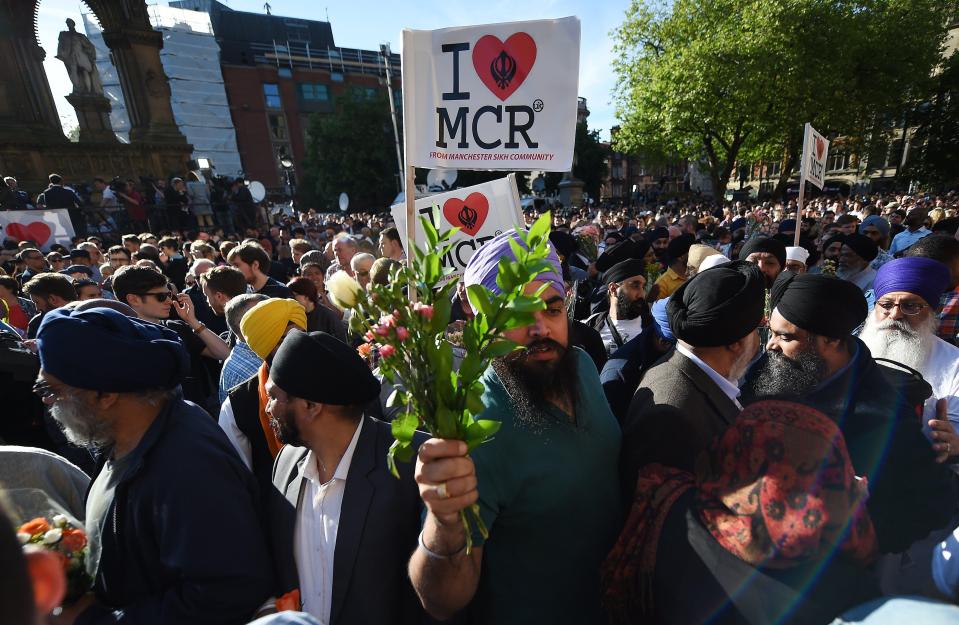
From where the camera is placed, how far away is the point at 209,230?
14.3 m

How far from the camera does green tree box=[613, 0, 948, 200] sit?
19156 mm

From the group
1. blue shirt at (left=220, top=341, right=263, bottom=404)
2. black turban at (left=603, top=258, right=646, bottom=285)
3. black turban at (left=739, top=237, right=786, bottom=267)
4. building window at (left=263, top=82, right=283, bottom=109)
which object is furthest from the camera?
building window at (left=263, top=82, right=283, bottom=109)

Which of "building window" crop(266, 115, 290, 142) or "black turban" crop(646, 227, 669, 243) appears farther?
"building window" crop(266, 115, 290, 142)

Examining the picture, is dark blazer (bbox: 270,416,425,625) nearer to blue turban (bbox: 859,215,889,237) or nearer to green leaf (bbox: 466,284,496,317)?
green leaf (bbox: 466,284,496,317)

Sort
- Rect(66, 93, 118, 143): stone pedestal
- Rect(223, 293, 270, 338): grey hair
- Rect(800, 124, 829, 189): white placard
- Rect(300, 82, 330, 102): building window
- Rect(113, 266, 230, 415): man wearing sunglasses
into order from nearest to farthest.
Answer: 1. Rect(223, 293, 270, 338): grey hair
2. Rect(113, 266, 230, 415): man wearing sunglasses
3. Rect(800, 124, 829, 189): white placard
4. Rect(66, 93, 118, 143): stone pedestal
5. Rect(300, 82, 330, 102): building window

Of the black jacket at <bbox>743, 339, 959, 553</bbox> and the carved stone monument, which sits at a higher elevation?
the carved stone monument

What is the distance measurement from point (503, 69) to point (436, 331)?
2277 mm

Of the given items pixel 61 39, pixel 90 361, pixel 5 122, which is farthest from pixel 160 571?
pixel 61 39

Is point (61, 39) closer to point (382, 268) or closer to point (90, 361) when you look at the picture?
point (382, 268)

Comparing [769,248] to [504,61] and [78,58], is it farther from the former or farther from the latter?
[78,58]

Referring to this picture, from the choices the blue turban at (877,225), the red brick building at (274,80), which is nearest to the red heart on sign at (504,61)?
the blue turban at (877,225)

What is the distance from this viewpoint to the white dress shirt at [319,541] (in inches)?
66.1

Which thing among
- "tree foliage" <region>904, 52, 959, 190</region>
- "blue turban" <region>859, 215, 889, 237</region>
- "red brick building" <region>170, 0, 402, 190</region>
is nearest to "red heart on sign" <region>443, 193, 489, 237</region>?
"blue turban" <region>859, 215, 889, 237</region>

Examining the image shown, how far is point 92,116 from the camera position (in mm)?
15617
